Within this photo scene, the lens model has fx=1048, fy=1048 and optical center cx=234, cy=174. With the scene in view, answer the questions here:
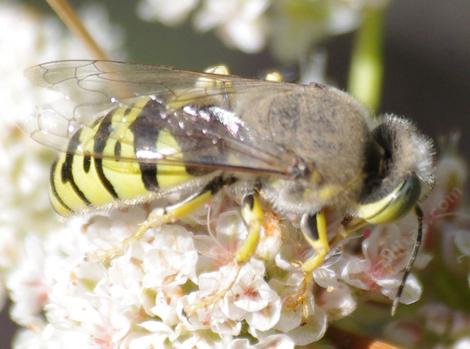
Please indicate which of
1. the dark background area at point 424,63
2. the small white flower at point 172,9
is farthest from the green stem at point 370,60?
the dark background area at point 424,63

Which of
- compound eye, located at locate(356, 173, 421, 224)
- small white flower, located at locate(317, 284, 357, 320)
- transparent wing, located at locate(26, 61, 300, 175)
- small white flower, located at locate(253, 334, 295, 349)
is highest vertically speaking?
transparent wing, located at locate(26, 61, 300, 175)

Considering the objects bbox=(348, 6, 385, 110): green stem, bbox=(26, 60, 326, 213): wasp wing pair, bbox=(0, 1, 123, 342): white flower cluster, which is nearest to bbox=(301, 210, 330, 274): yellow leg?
bbox=(26, 60, 326, 213): wasp wing pair

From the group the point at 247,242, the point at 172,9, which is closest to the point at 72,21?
the point at 172,9

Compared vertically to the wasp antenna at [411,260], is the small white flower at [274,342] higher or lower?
lower

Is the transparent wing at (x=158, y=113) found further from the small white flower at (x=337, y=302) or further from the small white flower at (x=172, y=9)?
the small white flower at (x=172, y=9)

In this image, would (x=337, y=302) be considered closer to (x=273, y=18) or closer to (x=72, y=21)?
(x=72, y=21)

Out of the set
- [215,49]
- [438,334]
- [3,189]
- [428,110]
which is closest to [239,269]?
[438,334]

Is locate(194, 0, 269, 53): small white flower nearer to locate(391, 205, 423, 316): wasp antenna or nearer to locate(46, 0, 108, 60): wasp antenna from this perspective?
locate(46, 0, 108, 60): wasp antenna
